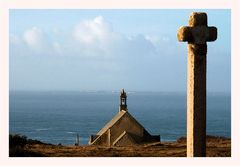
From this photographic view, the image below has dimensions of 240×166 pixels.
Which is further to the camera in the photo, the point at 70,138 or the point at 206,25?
the point at 70,138

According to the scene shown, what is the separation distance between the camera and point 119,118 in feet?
113

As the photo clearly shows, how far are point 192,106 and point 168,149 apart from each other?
10022 millimetres

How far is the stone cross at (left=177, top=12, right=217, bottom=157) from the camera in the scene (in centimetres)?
1009

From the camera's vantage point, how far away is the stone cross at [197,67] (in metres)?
10.1

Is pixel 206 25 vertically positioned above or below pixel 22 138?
above

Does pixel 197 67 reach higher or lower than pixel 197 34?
lower

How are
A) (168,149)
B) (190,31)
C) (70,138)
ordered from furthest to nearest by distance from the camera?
(70,138) < (168,149) < (190,31)

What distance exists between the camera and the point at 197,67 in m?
10.1

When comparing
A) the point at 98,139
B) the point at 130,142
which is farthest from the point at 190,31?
the point at 98,139
